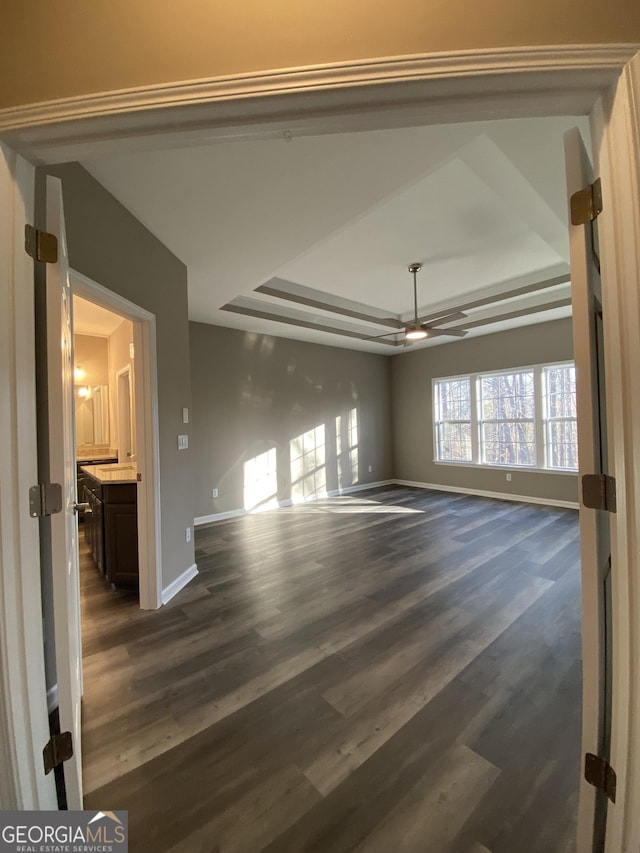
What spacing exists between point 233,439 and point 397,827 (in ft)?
14.3

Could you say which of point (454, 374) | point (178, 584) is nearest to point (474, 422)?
point (454, 374)

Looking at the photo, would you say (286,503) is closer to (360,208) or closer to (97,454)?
(97,454)

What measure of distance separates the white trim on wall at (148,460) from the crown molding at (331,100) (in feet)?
5.35

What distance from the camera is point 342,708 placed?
1.55m

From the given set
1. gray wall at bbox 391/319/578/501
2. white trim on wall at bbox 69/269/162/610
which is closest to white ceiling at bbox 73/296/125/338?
white trim on wall at bbox 69/269/162/610

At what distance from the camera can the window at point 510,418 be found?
5008mm

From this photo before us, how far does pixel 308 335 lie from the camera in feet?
18.2

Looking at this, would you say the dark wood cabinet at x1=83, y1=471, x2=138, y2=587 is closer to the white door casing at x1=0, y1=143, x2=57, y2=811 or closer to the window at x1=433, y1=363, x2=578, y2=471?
the white door casing at x1=0, y1=143, x2=57, y2=811

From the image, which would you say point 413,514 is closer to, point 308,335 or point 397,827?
point 308,335

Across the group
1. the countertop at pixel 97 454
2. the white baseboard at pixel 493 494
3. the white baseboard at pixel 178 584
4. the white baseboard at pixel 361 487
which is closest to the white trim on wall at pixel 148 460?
the white baseboard at pixel 178 584

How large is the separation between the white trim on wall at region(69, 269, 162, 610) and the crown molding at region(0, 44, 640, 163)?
1630 millimetres

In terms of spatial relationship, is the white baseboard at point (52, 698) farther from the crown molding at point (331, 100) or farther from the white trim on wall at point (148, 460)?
the crown molding at point (331, 100)

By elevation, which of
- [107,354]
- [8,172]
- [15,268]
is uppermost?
[107,354]

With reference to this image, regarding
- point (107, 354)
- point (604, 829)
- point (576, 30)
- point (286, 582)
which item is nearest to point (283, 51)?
point (576, 30)
